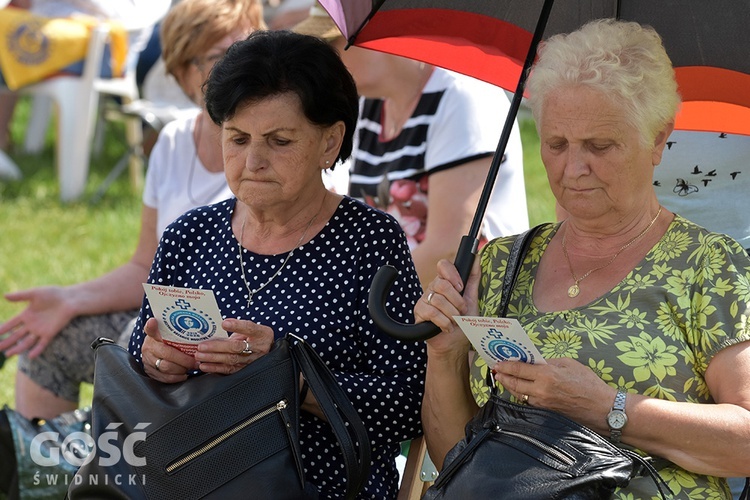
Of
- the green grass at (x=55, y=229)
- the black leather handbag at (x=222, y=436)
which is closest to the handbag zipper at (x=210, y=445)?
the black leather handbag at (x=222, y=436)

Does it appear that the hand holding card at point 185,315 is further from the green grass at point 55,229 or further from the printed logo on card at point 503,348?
the green grass at point 55,229

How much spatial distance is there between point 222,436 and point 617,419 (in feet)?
2.66

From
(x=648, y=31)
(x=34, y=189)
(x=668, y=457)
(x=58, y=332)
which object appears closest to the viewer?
(x=668, y=457)

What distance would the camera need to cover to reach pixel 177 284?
2848 millimetres

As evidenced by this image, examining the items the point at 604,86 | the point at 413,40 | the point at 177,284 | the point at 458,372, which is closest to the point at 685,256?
the point at 604,86

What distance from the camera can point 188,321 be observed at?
7.78 ft

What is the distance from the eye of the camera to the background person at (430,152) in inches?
136

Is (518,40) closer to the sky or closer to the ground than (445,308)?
closer to the sky

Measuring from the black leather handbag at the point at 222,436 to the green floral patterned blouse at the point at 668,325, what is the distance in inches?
16.6

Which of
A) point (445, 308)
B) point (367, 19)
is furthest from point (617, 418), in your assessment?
point (367, 19)

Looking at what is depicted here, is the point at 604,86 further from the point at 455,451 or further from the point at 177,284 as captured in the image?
the point at 177,284

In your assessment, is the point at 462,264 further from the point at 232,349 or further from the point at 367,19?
the point at 367,19

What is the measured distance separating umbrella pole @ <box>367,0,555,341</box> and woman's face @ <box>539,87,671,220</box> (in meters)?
0.16

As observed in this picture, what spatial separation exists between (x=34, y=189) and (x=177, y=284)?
5.52 metres
